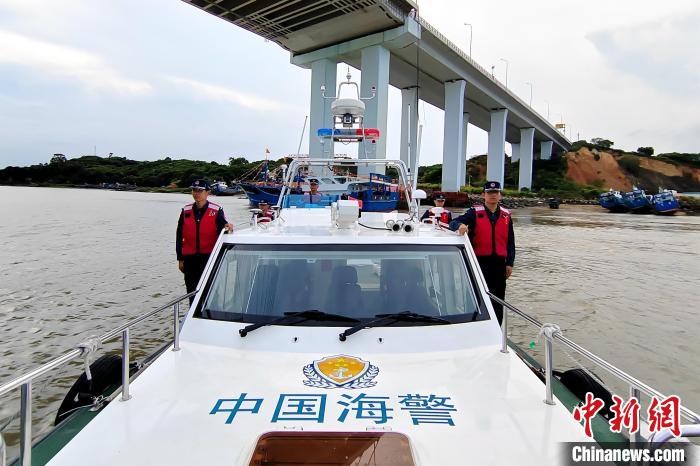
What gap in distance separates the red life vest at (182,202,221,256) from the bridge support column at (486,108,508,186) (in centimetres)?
4285

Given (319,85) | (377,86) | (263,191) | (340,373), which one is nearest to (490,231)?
(340,373)

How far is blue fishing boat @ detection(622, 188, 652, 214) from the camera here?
4097 centimetres

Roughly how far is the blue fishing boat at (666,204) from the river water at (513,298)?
27.5 meters

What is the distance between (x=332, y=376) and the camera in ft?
7.68

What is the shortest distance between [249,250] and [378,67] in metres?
27.4

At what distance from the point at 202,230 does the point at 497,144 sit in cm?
4396

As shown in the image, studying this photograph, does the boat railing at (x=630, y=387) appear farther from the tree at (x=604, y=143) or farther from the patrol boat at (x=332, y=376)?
the tree at (x=604, y=143)

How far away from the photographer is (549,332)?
225 cm

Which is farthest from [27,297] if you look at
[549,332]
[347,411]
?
[549,332]

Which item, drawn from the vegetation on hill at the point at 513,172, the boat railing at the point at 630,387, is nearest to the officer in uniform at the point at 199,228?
the boat railing at the point at 630,387

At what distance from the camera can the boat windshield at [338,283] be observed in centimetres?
280

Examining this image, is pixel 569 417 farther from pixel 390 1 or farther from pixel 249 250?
pixel 390 1

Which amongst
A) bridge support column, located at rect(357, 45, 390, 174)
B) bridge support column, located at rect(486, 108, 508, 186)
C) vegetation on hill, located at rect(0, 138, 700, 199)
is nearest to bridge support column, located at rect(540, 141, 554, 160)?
vegetation on hill, located at rect(0, 138, 700, 199)

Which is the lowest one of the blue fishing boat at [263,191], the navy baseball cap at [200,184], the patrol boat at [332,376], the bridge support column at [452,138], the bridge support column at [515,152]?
the patrol boat at [332,376]
